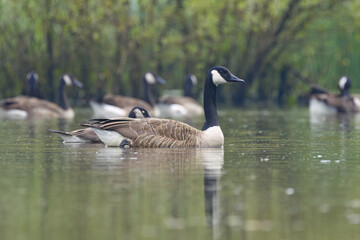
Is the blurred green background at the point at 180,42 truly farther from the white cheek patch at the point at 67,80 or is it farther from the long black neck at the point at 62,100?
the long black neck at the point at 62,100

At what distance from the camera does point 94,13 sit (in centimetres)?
3175

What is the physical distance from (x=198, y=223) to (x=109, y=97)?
66.7 ft

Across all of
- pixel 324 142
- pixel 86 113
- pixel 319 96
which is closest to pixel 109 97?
pixel 86 113

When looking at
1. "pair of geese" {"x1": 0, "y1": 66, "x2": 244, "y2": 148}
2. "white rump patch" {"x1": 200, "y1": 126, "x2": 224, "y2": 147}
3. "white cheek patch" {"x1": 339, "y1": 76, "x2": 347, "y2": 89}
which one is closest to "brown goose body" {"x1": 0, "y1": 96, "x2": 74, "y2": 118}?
"white cheek patch" {"x1": 339, "y1": 76, "x2": 347, "y2": 89}

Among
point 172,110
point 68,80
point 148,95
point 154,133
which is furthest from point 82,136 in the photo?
point 172,110

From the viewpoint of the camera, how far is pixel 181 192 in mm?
9609

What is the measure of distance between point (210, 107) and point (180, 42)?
17.9 m

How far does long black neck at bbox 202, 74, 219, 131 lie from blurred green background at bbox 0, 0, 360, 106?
15771 mm

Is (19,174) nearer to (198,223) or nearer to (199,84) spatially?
(198,223)

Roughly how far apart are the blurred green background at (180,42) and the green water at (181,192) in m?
16.2

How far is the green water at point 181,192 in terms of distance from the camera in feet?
25.3

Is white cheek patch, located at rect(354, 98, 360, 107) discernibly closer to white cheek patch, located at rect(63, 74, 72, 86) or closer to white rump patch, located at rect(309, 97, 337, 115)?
white rump patch, located at rect(309, 97, 337, 115)

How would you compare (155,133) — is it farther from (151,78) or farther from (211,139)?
(151,78)

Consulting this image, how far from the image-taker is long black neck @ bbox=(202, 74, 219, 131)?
15.3 metres
